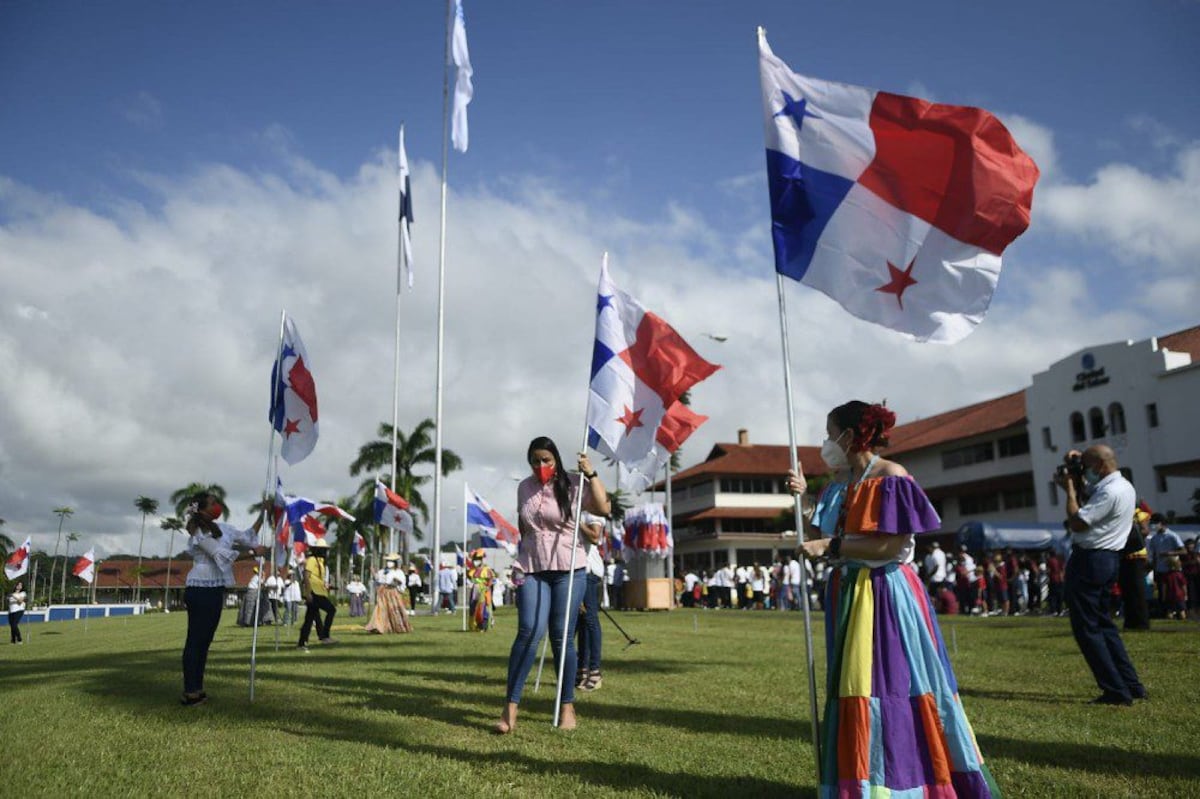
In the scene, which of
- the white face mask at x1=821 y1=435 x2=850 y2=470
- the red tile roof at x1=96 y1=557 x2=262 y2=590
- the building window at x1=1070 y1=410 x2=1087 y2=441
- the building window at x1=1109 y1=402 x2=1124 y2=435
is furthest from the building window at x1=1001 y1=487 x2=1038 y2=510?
the red tile roof at x1=96 y1=557 x2=262 y2=590

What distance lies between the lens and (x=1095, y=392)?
157ft

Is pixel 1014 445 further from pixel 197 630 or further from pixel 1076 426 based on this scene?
pixel 197 630

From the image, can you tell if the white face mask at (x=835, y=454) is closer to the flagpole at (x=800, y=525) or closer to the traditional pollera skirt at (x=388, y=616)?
the flagpole at (x=800, y=525)

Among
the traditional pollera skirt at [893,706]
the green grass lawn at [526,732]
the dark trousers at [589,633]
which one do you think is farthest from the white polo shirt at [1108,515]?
the dark trousers at [589,633]

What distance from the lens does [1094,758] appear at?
5488 mm

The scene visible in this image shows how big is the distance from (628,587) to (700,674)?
27476 millimetres

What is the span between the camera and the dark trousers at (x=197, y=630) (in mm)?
8305

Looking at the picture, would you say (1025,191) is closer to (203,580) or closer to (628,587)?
(203,580)

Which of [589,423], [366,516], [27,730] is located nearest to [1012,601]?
[589,423]

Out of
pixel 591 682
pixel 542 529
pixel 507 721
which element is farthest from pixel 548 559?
pixel 591 682

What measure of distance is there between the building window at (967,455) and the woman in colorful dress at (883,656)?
2229 inches

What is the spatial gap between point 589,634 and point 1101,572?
492cm

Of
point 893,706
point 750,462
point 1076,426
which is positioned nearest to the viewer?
point 893,706

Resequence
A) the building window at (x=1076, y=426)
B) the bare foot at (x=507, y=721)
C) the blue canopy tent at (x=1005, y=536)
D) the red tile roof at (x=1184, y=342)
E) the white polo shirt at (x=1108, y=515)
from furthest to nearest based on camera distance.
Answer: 1. the building window at (x=1076, y=426)
2. the red tile roof at (x=1184, y=342)
3. the blue canopy tent at (x=1005, y=536)
4. the white polo shirt at (x=1108, y=515)
5. the bare foot at (x=507, y=721)
